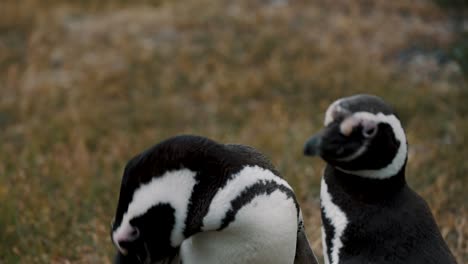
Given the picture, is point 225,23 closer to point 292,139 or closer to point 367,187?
point 292,139

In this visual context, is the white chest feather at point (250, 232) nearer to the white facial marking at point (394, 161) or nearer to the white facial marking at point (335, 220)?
the white facial marking at point (335, 220)

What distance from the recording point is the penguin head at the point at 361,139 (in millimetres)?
3436

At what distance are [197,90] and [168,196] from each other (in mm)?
7060

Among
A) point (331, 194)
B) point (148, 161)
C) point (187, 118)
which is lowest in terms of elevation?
point (187, 118)

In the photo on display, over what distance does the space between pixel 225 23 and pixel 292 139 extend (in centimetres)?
424

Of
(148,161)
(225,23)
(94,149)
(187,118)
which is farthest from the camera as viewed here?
(225,23)

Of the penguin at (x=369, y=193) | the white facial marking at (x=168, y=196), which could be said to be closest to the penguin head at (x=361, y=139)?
the penguin at (x=369, y=193)

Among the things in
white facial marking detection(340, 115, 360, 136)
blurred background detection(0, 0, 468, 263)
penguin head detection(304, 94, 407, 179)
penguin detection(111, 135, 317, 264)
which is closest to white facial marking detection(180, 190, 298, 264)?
penguin detection(111, 135, 317, 264)

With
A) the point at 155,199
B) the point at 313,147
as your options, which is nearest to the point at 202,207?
the point at 155,199

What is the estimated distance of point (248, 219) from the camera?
3.43 metres

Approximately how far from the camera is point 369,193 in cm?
370

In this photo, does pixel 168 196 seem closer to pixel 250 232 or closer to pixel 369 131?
pixel 250 232

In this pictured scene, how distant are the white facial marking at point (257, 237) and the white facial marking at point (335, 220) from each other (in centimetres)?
25

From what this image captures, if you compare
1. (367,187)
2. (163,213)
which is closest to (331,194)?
(367,187)
